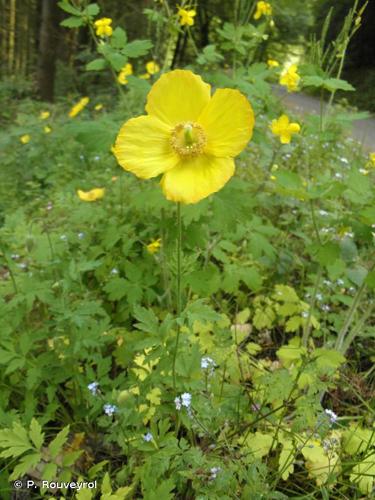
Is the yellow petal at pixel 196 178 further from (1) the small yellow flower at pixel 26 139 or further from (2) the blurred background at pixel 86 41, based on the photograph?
(1) the small yellow flower at pixel 26 139

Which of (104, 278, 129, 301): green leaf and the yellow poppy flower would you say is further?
(104, 278, 129, 301): green leaf

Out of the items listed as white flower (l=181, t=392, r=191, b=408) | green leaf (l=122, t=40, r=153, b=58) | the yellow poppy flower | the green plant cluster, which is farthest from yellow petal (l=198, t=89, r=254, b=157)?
green leaf (l=122, t=40, r=153, b=58)

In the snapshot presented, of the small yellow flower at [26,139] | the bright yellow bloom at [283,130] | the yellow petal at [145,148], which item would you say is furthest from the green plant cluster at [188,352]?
the small yellow flower at [26,139]

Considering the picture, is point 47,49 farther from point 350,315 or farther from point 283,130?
point 350,315

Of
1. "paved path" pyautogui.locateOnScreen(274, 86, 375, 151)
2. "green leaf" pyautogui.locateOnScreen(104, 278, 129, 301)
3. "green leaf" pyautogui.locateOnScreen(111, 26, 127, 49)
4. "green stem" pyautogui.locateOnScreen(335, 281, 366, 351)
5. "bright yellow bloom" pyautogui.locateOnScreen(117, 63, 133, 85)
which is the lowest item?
"paved path" pyautogui.locateOnScreen(274, 86, 375, 151)

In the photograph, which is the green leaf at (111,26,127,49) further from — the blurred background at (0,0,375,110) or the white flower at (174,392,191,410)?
the blurred background at (0,0,375,110)

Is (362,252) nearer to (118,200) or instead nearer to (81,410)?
(118,200)

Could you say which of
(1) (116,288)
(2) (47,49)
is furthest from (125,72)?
(2) (47,49)
